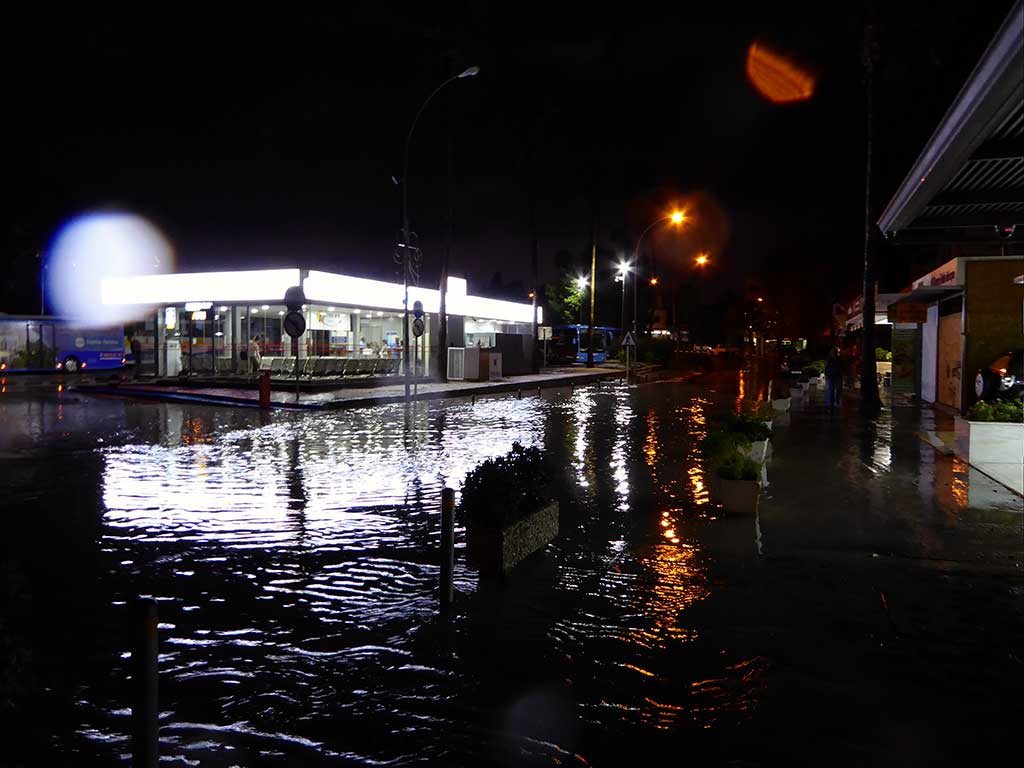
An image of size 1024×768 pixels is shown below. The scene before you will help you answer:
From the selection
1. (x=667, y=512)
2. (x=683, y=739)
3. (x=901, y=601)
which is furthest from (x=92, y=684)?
(x=667, y=512)

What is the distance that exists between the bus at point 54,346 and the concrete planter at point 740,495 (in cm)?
4566

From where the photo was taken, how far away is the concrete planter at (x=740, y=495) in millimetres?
9961

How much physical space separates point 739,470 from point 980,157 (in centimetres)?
512

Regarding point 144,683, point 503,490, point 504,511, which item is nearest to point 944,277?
point 503,490

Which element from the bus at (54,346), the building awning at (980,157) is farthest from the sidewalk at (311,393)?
the building awning at (980,157)

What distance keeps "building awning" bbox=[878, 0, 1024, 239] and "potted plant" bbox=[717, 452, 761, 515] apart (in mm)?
3197

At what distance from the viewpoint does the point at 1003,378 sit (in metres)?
19.7

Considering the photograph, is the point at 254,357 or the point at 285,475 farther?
the point at 254,357

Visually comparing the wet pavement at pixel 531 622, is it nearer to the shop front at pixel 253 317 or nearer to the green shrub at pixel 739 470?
the green shrub at pixel 739 470

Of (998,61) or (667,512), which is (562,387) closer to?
(667,512)

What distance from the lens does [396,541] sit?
875cm

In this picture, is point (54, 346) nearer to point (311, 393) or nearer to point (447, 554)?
point (311, 393)

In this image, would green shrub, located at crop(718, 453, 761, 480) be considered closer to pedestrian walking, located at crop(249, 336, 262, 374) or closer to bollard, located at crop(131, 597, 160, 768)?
bollard, located at crop(131, 597, 160, 768)

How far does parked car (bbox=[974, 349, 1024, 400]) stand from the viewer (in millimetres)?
19250
